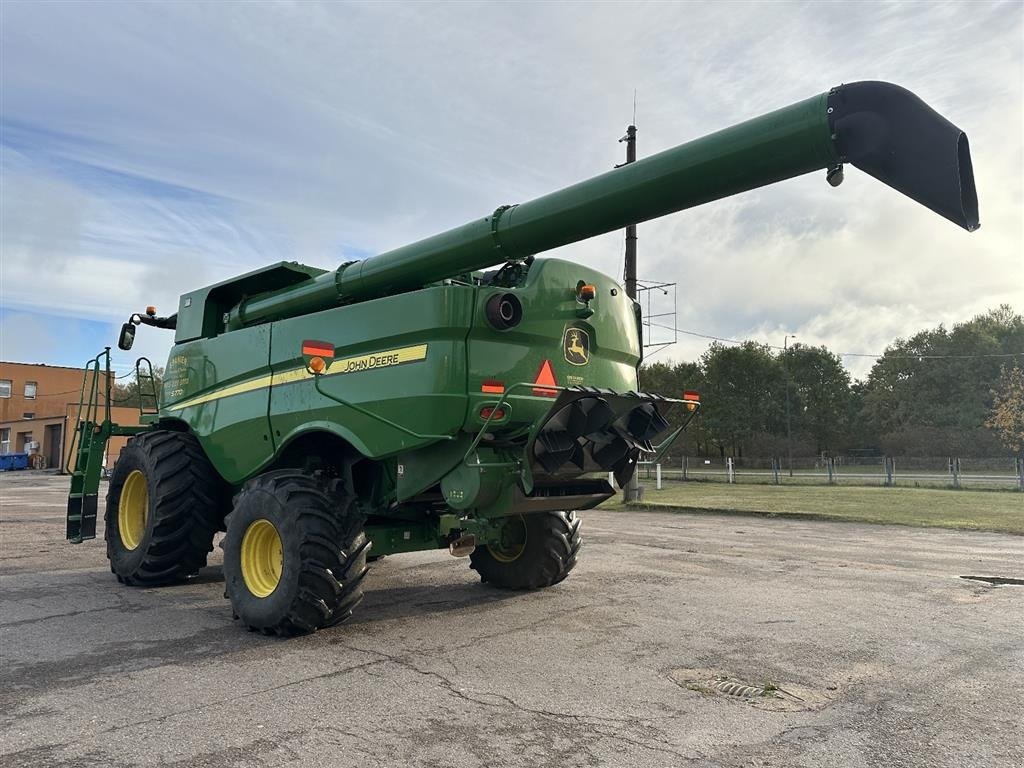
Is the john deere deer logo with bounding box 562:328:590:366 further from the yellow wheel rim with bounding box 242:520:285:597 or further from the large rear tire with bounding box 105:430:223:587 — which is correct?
the large rear tire with bounding box 105:430:223:587

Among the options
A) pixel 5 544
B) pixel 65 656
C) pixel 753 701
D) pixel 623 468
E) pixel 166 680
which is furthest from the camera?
pixel 5 544

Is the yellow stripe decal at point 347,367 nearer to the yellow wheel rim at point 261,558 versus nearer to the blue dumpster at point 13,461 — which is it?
the yellow wheel rim at point 261,558

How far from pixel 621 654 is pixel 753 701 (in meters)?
1.10

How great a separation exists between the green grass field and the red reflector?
12709mm

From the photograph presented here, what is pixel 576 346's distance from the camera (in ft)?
19.7

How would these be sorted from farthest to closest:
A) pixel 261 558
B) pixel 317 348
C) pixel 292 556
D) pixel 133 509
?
pixel 133 509
pixel 261 558
pixel 292 556
pixel 317 348

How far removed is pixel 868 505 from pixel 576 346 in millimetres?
14658

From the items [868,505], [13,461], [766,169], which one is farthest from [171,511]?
[13,461]

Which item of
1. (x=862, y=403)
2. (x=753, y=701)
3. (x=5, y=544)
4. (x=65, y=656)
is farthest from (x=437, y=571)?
(x=862, y=403)

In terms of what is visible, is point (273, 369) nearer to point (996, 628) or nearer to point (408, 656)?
point (408, 656)

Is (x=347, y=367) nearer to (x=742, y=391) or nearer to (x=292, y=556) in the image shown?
(x=292, y=556)

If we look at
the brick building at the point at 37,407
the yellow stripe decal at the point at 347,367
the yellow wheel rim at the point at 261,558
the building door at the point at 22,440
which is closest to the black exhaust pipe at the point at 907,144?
the yellow stripe decal at the point at 347,367

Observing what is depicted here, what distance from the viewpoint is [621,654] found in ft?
16.3

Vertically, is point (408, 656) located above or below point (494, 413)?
below
